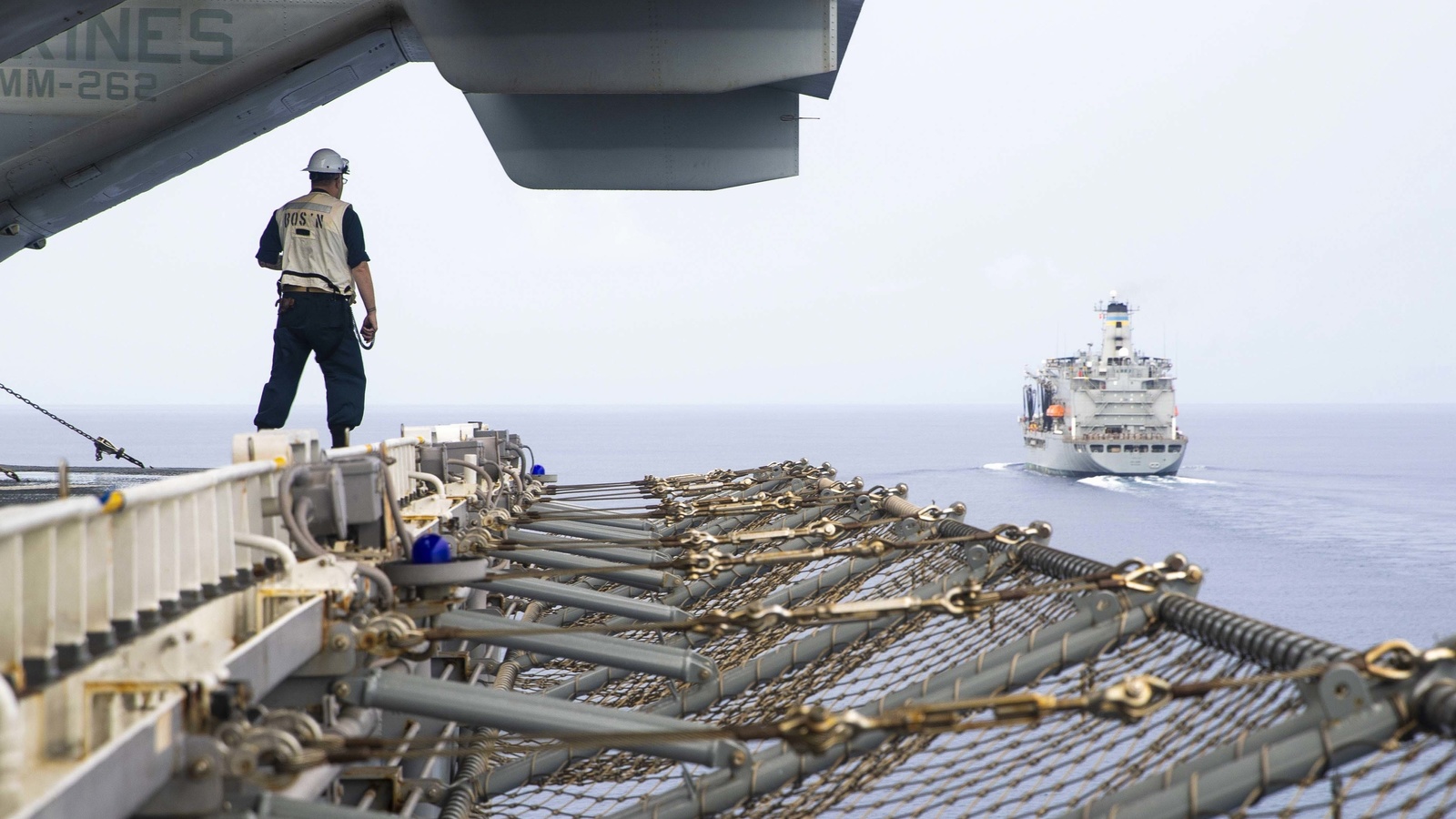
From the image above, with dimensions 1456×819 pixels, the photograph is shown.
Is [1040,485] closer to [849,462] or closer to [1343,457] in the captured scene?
[849,462]

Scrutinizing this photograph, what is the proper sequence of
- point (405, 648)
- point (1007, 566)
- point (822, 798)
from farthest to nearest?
point (1007, 566) → point (822, 798) → point (405, 648)

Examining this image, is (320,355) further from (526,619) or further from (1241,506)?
(1241,506)

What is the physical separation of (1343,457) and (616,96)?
354ft

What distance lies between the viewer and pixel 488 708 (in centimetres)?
288

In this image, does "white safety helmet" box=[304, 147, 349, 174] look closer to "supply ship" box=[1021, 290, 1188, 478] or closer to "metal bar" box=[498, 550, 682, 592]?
"metal bar" box=[498, 550, 682, 592]

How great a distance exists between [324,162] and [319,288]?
0.66m

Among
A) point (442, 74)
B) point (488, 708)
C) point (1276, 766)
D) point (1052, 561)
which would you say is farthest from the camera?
point (442, 74)

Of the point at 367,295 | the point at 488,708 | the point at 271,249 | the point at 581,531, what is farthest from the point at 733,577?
the point at 488,708

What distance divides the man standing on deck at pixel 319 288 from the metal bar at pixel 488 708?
3.79m

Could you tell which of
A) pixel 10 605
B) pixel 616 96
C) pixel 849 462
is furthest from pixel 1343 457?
pixel 10 605

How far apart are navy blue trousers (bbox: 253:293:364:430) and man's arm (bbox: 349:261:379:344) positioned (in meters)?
0.14

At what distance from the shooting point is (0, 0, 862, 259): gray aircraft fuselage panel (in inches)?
298

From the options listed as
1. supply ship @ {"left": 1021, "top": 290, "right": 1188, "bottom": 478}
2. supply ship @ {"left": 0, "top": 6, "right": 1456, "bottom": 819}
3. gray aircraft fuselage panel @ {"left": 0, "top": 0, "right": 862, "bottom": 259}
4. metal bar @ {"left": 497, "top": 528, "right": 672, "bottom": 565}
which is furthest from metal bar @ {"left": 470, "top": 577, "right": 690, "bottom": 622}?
supply ship @ {"left": 1021, "top": 290, "right": 1188, "bottom": 478}

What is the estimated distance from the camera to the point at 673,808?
333cm
